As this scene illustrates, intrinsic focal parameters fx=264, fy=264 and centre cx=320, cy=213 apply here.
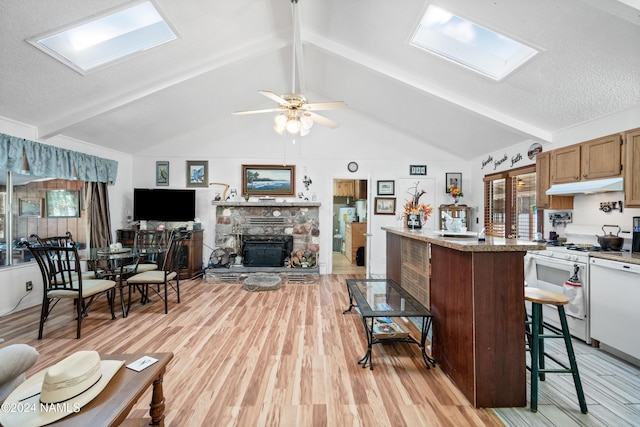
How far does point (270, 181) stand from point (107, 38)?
10.5 ft

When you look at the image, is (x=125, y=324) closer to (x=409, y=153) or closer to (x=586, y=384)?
(x=586, y=384)

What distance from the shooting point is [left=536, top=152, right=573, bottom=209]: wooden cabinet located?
3.34 meters

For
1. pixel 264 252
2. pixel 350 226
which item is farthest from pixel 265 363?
pixel 350 226

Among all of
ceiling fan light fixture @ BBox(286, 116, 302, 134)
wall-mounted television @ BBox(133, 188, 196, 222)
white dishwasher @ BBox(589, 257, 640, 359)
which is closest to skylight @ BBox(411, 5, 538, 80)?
ceiling fan light fixture @ BBox(286, 116, 302, 134)

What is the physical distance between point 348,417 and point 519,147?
4.55m

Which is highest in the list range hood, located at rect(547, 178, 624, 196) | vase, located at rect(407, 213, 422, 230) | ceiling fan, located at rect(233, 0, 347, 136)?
ceiling fan, located at rect(233, 0, 347, 136)

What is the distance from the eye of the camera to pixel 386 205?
18.4 ft

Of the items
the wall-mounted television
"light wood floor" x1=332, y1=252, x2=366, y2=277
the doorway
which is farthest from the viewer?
the doorway

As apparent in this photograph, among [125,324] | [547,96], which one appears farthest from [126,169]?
[547,96]

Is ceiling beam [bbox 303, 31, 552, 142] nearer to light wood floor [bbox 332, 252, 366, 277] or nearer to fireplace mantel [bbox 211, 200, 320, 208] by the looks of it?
fireplace mantel [bbox 211, 200, 320, 208]

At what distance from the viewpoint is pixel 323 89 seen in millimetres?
5129

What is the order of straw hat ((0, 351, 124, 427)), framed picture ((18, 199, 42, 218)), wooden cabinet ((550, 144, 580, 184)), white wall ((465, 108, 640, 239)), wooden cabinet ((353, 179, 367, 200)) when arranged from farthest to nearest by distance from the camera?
wooden cabinet ((353, 179, 367, 200)), framed picture ((18, 199, 42, 218)), wooden cabinet ((550, 144, 580, 184)), white wall ((465, 108, 640, 239)), straw hat ((0, 351, 124, 427))

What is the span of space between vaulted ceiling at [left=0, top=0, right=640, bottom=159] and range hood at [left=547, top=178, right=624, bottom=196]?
76cm

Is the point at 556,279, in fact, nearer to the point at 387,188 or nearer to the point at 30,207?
the point at 387,188
